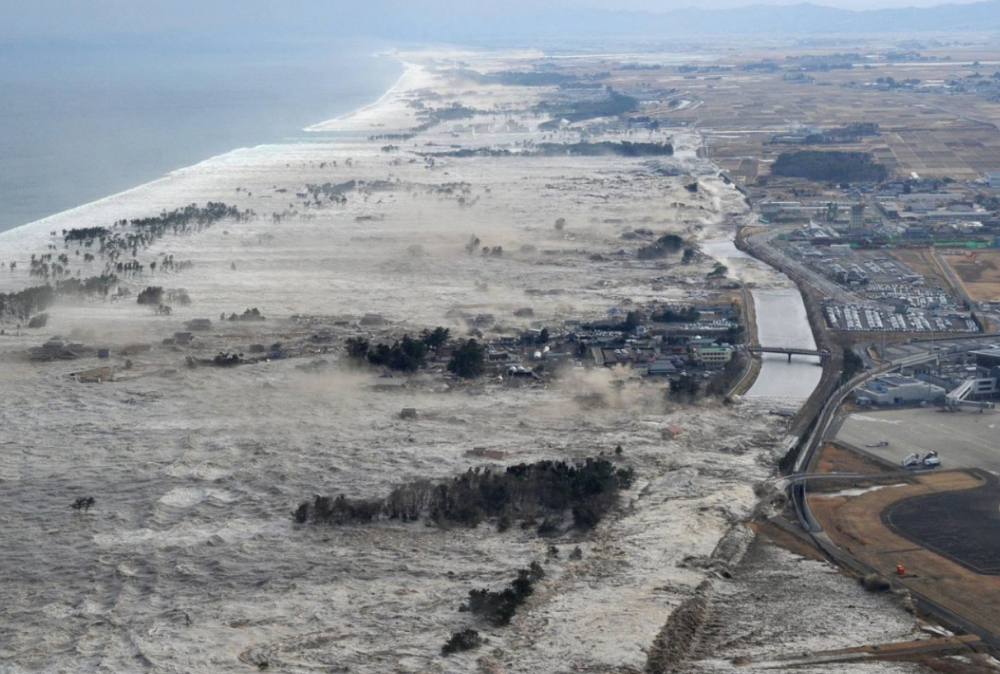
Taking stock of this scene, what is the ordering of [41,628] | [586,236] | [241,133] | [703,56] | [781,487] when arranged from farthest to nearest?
[703,56], [241,133], [586,236], [781,487], [41,628]

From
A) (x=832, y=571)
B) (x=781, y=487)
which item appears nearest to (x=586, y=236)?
(x=781, y=487)

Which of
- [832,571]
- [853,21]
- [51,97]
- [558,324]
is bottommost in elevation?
[832,571]

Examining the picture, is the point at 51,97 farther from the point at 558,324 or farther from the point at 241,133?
the point at 558,324

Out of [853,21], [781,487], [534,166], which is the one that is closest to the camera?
[781,487]

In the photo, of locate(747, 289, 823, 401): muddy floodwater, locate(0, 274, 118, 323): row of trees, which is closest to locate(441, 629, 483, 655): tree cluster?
locate(747, 289, 823, 401): muddy floodwater

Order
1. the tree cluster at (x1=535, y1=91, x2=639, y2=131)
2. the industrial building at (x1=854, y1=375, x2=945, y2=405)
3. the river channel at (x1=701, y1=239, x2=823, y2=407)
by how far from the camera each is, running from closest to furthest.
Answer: the industrial building at (x1=854, y1=375, x2=945, y2=405), the river channel at (x1=701, y1=239, x2=823, y2=407), the tree cluster at (x1=535, y1=91, x2=639, y2=131)

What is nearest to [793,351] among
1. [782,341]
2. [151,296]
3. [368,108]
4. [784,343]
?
[784,343]

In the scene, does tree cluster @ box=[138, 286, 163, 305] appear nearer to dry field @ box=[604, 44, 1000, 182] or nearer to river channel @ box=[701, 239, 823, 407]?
river channel @ box=[701, 239, 823, 407]
